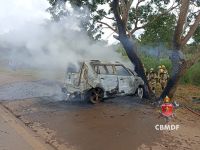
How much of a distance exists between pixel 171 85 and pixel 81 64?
366cm

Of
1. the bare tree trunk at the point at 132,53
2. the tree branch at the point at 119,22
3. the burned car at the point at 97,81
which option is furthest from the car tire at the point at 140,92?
the tree branch at the point at 119,22

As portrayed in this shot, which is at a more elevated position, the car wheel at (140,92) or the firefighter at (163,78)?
the firefighter at (163,78)

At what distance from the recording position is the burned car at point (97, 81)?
1262 cm

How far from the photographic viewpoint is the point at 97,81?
12672 millimetres

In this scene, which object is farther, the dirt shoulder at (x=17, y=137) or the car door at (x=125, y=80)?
the car door at (x=125, y=80)

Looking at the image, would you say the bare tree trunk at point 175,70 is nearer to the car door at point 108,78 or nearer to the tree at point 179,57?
the tree at point 179,57

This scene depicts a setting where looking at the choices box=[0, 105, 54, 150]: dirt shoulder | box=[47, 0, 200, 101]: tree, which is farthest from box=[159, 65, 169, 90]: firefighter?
box=[0, 105, 54, 150]: dirt shoulder

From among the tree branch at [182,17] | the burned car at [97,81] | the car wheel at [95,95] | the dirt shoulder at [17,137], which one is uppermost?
the tree branch at [182,17]

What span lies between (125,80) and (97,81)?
139cm

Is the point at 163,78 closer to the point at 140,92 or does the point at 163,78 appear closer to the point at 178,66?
the point at 140,92

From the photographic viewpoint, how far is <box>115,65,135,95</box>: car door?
13422 mm

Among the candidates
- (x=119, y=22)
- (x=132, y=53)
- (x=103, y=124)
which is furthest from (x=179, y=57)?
(x=103, y=124)

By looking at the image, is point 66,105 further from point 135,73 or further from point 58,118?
point 135,73

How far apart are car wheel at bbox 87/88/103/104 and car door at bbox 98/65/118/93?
24 cm
